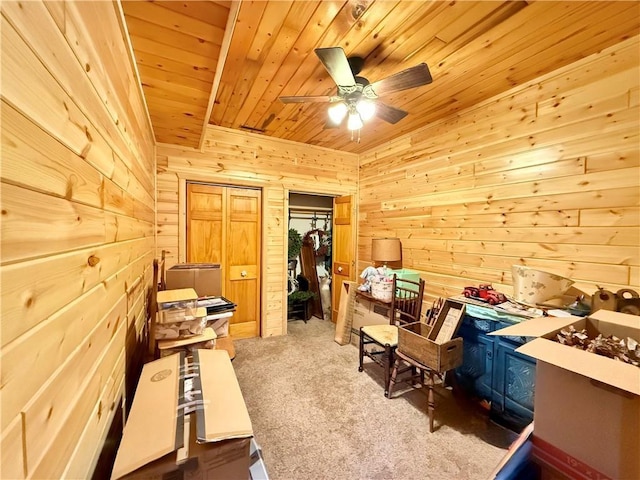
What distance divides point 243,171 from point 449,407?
11.0 ft

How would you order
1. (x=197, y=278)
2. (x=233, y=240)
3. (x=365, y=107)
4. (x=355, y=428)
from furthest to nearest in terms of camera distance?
(x=233, y=240)
(x=197, y=278)
(x=365, y=107)
(x=355, y=428)

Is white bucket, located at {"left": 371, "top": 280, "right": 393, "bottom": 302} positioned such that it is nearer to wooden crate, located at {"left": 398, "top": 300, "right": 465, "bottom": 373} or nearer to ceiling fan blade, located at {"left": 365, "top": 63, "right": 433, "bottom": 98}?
wooden crate, located at {"left": 398, "top": 300, "right": 465, "bottom": 373}

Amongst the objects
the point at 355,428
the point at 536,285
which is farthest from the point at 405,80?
the point at 355,428

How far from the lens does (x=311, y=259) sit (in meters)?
4.50

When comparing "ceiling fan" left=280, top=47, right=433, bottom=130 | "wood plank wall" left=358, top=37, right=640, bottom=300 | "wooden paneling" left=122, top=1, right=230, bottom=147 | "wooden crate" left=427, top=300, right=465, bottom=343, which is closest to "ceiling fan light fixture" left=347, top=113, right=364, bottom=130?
"ceiling fan" left=280, top=47, right=433, bottom=130

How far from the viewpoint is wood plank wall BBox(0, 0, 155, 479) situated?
0.45 metres

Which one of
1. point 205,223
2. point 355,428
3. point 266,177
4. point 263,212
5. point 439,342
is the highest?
point 266,177

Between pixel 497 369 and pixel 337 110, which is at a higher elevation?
pixel 337 110

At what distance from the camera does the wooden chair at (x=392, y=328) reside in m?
2.37

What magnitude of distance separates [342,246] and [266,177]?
163 cm

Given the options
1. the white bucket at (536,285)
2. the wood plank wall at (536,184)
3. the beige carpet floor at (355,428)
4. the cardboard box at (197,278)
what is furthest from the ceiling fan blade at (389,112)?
the beige carpet floor at (355,428)

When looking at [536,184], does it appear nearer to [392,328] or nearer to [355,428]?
[392,328]

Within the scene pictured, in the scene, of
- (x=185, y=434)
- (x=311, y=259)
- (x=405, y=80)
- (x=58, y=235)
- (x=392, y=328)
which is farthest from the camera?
(x=311, y=259)

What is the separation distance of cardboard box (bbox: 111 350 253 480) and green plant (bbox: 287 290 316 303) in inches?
120
